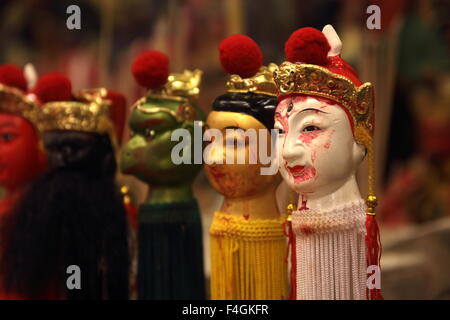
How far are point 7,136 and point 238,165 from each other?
0.90 m

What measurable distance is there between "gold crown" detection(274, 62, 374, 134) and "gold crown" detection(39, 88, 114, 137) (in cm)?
81

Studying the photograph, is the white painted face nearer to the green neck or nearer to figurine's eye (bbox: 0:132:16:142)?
the green neck

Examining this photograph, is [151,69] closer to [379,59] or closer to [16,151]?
[16,151]

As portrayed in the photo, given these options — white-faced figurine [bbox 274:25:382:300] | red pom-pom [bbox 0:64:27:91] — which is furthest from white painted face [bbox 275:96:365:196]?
red pom-pom [bbox 0:64:27:91]

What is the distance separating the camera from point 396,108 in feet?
13.6

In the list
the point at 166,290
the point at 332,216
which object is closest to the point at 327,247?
the point at 332,216

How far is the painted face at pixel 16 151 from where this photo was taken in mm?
2648

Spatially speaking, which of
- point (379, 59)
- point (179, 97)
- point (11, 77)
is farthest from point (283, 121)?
point (379, 59)

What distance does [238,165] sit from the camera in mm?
2264

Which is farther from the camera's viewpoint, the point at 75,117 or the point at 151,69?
the point at 75,117

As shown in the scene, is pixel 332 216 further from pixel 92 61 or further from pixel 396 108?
pixel 92 61

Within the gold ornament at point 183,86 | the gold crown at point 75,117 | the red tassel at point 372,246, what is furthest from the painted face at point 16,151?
the red tassel at point 372,246

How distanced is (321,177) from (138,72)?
0.77 metres

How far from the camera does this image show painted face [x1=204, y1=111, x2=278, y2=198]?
2266 mm
